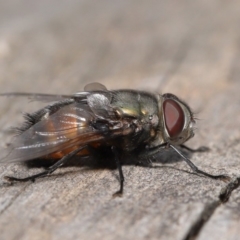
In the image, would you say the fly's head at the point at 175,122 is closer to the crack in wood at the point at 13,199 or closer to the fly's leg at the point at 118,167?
the fly's leg at the point at 118,167

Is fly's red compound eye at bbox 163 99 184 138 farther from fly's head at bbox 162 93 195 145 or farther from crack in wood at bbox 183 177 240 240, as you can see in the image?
crack in wood at bbox 183 177 240 240

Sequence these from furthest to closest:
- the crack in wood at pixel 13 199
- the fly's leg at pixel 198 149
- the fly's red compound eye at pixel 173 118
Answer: the fly's leg at pixel 198 149 < the fly's red compound eye at pixel 173 118 < the crack in wood at pixel 13 199

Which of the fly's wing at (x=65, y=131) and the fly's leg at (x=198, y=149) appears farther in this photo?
the fly's leg at (x=198, y=149)

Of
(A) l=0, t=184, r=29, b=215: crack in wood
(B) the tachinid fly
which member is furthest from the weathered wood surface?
(B) the tachinid fly

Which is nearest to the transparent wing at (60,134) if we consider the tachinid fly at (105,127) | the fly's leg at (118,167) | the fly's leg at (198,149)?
the tachinid fly at (105,127)

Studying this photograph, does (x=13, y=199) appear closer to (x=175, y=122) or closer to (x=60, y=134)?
(x=60, y=134)

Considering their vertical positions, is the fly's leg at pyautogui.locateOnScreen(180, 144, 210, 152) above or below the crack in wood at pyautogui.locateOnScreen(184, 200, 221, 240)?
above

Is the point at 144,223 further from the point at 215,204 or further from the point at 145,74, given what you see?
the point at 145,74

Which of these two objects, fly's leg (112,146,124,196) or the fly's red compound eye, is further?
the fly's red compound eye
